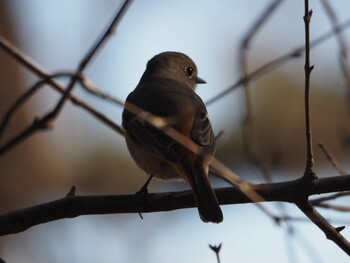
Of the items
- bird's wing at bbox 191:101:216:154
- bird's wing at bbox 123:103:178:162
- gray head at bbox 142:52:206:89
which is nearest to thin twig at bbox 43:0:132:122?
bird's wing at bbox 123:103:178:162

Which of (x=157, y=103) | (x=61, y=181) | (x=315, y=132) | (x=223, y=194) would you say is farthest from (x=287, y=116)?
(x=223, y=194)

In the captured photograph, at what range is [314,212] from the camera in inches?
152

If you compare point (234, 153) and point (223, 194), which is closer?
point (223, 194)

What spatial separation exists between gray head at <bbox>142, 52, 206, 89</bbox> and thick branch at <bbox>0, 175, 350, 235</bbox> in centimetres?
222

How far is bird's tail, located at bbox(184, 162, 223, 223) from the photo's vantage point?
13.6ft

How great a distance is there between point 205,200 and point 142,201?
0.33 m

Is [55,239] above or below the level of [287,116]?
below

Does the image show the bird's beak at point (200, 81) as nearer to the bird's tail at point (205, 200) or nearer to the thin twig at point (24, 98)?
the bird's tail at point (205, 200)

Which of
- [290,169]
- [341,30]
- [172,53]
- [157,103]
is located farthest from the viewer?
[290,169]

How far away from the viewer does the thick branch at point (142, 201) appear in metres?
3.91

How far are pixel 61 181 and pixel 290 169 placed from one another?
8.15 feet

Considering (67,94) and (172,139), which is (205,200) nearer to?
(172,139)

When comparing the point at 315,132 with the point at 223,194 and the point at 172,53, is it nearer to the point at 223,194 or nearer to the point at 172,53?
the point at 172,53

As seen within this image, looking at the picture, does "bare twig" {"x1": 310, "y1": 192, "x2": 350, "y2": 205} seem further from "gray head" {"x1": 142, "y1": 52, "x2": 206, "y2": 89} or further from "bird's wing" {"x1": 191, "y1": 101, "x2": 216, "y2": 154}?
"gray head" {"x1": 142, "y1": 52, "x2": 206, "y2": 89}
